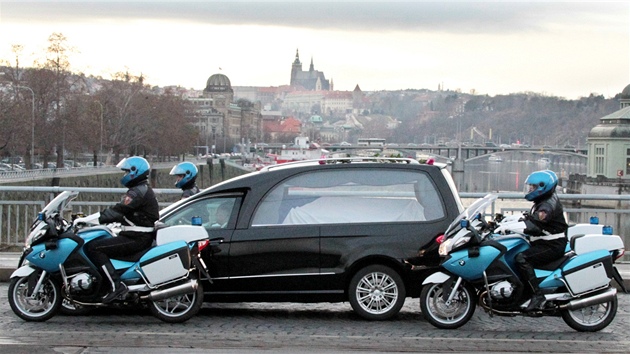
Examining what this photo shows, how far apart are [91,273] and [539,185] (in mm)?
4380

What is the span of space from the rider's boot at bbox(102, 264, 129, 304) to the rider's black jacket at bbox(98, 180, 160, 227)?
1.50 feet

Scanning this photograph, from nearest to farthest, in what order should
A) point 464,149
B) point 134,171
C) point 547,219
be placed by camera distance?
1. point 547,219
2. point 134,171
3. point 464,149

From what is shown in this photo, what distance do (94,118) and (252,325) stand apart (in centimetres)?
8738

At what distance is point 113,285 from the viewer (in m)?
10.5

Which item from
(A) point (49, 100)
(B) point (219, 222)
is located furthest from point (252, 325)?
(A) point (49, 100)

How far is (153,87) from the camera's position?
439 ft

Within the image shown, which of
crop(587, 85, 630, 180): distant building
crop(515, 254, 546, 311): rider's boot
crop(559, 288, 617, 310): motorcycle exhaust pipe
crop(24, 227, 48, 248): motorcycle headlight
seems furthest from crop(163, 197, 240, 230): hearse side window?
crop(587, 85, 630, 180): distant building

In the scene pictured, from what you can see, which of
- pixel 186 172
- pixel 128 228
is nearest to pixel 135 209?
pixel 128 228

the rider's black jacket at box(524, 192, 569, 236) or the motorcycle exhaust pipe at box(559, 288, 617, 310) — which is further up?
the rider's black jacket at box(524, 192, 569, 236)

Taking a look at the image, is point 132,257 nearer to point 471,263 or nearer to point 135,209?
point 135,209

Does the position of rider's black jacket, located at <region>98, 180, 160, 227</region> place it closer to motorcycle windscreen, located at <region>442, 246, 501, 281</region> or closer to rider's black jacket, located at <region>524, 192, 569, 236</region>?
motorcycle windscreen, located at <region>442, 246, 501, 281</region>

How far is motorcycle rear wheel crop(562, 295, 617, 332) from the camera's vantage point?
10.4 metres

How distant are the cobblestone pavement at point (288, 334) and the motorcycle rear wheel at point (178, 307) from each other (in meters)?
0.09

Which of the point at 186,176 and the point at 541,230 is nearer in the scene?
the point at 541,230
